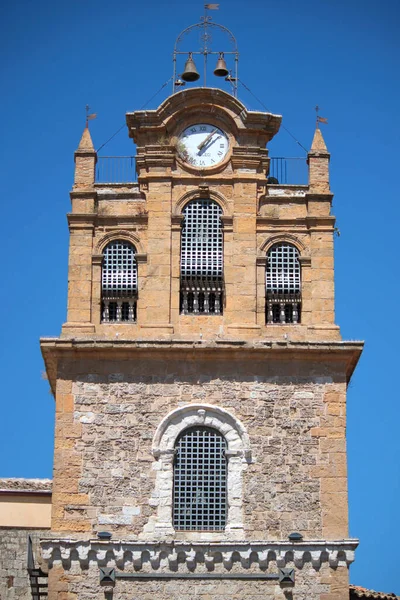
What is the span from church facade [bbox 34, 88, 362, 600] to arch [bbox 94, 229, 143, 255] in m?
0.04

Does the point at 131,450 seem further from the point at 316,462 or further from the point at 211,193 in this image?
the point at 211,193

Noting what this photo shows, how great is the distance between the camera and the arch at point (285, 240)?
3662 cm

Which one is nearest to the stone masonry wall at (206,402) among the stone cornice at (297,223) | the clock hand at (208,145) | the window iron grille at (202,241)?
the window iron grille at (202,241)

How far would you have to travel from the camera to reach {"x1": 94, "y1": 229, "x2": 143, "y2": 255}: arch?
1441 inches

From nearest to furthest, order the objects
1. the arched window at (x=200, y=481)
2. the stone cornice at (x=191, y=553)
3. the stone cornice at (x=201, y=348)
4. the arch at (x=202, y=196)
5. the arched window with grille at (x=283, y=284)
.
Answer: the stone cornice at (x=191, y=553) < the arched window at (x=200, y=481) < the stone cornice at (x=201, y=348) < the arched window with grille at (x=283, y=284) < the arch at (x=202, y=196)

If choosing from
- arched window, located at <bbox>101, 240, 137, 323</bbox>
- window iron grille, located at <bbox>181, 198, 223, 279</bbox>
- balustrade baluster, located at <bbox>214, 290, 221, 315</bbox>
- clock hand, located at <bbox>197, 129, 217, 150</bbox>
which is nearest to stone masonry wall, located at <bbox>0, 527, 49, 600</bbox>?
arched window, located at <bbox>101, 240, 137, 323</bbox>

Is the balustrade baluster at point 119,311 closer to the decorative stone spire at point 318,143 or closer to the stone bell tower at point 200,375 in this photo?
the stone bell tower at point 200,375

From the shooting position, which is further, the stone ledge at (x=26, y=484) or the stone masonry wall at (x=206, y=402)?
the stone ledge at (x=26, y=484)

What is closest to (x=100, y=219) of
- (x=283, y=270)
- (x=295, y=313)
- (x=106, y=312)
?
(x=106, y=312)

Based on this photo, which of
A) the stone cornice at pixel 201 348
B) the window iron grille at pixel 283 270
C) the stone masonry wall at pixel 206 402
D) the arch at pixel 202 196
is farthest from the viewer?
the arch at pixel 202 196

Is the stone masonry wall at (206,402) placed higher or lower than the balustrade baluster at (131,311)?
lower

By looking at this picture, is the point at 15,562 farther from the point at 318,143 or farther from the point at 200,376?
the point at 318,143

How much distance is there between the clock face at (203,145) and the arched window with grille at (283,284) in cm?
261

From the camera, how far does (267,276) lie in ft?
119
